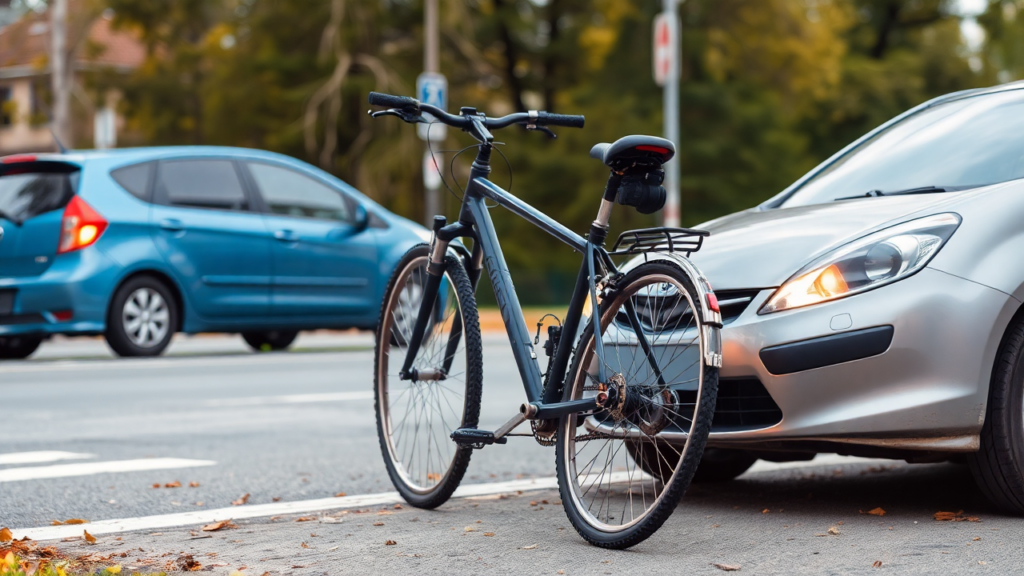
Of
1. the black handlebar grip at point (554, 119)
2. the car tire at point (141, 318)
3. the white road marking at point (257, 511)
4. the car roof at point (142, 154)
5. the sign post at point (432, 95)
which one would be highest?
the sign post at point (432, 95)

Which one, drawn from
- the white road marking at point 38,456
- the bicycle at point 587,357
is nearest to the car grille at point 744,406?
the bicycle at point 587,357

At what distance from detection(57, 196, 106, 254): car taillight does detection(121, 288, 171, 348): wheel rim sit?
1.93 feet

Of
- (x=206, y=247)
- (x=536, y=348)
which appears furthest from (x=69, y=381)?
(x=536, y=348)

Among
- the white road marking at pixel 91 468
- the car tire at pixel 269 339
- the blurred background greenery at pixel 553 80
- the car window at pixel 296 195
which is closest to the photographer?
the white road marking at pixel 91 468

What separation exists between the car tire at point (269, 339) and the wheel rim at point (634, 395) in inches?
360

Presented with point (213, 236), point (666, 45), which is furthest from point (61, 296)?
point (666, 45)

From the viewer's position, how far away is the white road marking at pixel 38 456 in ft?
19.6

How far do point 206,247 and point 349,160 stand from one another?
18.4m

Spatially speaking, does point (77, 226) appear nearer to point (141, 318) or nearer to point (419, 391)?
point (141, 318)

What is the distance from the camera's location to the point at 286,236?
11.7 metres

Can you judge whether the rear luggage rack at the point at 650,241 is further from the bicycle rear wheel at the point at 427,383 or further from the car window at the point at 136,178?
the car window at the point at 136,178

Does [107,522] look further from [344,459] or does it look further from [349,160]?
[349,160]

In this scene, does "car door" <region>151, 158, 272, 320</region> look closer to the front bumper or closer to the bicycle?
the bicycle

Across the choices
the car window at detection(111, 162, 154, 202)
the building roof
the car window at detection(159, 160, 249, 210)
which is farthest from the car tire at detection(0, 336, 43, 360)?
the building roof
